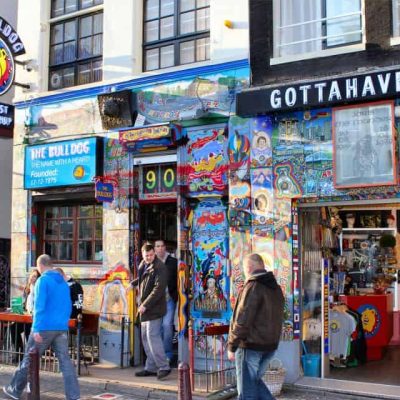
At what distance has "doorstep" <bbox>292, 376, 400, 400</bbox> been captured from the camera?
25.6ft

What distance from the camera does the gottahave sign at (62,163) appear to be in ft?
35.0

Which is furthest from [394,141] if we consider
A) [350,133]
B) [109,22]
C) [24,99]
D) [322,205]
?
[24,99]

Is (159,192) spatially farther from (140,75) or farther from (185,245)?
(140,75)

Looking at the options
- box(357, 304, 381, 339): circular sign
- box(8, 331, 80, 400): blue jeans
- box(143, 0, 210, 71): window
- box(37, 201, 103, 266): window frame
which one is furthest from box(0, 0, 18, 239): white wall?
box(357, 304, 381, 339): circular sign

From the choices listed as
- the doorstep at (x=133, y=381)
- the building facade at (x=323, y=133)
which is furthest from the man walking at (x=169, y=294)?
the building facade at (x=323, y=133)

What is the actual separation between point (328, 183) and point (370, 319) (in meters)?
3.27

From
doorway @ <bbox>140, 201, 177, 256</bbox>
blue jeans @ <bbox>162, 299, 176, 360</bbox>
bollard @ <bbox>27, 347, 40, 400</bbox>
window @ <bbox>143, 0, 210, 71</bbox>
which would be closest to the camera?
bollard @ <bbox>27, 347, 40, 400</bbox>

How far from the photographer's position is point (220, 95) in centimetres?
952

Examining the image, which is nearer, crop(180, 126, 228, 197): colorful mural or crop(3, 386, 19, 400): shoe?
crop(3, 386, 19, 400): shoe

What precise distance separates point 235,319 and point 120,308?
13.8 ft

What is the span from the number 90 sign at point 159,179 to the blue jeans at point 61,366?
3352 millimetres

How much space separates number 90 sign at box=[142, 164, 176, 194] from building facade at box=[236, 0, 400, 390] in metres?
1.63

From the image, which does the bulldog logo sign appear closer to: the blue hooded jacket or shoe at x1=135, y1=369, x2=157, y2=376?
the blue hooded jacket

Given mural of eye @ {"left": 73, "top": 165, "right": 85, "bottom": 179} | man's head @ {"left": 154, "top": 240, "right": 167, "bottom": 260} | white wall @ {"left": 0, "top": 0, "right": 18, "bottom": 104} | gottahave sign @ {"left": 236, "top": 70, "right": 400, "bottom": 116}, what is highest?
white wall @ {"left": 0, "top": 0, "right": 18, "bottom": 104}
